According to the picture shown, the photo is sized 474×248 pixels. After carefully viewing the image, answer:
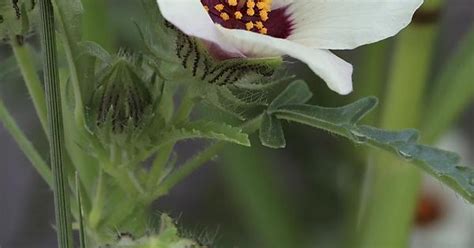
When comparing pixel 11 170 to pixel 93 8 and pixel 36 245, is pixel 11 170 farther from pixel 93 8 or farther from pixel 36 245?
pixel 93 8

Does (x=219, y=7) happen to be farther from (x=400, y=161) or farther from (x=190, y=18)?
(x=400, y=161)

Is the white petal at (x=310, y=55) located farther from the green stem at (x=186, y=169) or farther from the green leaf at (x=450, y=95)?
the green leaf at (x=450, y=95)

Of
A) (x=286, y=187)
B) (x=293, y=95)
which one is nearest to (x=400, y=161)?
(x=293, y=95)

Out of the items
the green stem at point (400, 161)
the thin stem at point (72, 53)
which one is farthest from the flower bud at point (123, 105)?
the green stem at point (400, 161)

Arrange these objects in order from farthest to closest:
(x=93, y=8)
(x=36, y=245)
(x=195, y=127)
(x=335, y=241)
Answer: (x=36, y=245)
(x=335, y=241)
(x=93, y=8)
(x=195, y=127)

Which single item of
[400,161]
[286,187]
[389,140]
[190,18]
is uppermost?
[190,18]

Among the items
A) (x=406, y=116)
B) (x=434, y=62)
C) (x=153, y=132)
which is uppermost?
(x=153, y=132)

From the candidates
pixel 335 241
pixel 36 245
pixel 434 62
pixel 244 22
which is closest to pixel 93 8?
pixel 244 22

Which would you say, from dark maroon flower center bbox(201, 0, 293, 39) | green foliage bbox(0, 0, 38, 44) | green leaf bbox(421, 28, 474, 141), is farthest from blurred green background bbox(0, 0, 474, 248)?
green foliage bbox(0, 0, 38, 44)
